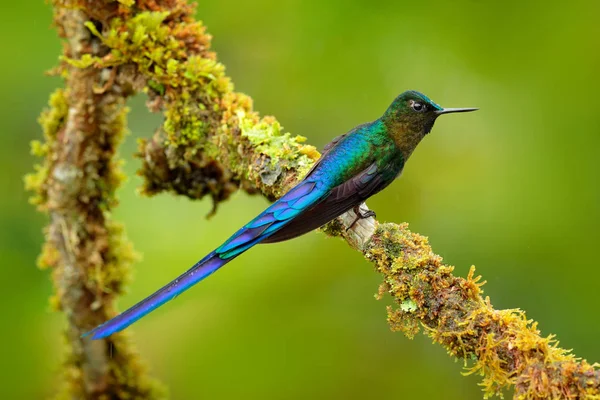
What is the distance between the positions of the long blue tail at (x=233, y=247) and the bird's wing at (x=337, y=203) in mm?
21

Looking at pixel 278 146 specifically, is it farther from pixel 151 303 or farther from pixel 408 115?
pixel 151 303

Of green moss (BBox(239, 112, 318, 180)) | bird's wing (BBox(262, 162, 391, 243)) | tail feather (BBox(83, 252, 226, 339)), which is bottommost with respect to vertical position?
tail feather (BBox(83, 252, 226, 339))

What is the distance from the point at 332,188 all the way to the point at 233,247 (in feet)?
1.21

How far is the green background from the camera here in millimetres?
3314

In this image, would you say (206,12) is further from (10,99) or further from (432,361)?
(432,361)

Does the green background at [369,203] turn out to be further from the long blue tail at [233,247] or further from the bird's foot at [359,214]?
the long blue tail at [233,247]

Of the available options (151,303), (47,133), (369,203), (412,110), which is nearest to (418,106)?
(412,110)

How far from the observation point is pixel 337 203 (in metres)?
2.03

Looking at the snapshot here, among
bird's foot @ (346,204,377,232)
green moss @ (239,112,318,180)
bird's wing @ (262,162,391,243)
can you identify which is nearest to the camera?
bird's wing @ (262,162,391,243)

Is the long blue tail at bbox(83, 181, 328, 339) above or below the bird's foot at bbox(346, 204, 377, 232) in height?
below

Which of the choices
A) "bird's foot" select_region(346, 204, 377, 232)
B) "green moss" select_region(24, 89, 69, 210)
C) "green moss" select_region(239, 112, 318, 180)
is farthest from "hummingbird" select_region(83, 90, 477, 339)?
"green moss" select_region(24, 89, 69, 210)

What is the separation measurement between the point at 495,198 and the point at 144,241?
1914 millimetres

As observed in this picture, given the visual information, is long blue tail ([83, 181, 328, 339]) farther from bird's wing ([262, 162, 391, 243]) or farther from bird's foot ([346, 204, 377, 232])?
bird's foot ([346, 204, 377, 232])

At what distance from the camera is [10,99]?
147 inches
